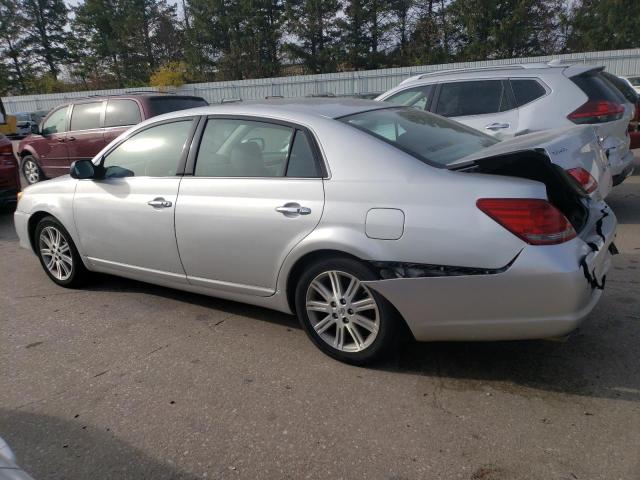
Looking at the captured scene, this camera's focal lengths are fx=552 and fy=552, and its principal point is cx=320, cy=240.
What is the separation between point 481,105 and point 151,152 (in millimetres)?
4106

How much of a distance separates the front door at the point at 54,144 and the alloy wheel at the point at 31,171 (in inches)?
16.7

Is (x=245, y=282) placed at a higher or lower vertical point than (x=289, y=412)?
higher

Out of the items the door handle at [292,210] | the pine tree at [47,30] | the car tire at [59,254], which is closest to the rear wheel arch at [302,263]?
the door handle at [292,210]

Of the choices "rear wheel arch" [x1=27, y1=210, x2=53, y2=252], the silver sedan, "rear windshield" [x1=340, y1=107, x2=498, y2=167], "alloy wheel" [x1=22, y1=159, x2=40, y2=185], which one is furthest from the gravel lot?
"alloy wheel" [x1=22, y1=159, x2=40, y2=185]

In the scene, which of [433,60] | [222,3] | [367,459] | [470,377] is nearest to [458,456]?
[367,459]

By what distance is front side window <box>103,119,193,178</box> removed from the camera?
4.03 m

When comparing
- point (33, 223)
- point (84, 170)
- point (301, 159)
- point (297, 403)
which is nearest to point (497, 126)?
point (301, 159)

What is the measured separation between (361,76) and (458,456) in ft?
Result: 96.9

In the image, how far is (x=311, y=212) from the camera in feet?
10.6

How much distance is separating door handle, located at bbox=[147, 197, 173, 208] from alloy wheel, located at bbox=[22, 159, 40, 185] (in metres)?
8.06

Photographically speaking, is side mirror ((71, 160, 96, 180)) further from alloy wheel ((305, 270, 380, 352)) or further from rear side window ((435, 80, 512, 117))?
rear side window ((435, 80, 512, 117))

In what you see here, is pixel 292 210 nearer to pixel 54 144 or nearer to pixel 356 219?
pixel 356 219

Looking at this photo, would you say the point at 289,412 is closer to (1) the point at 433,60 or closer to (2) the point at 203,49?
(1) the point at 433,60

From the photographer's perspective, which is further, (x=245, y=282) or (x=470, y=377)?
(x=245, y=282)
